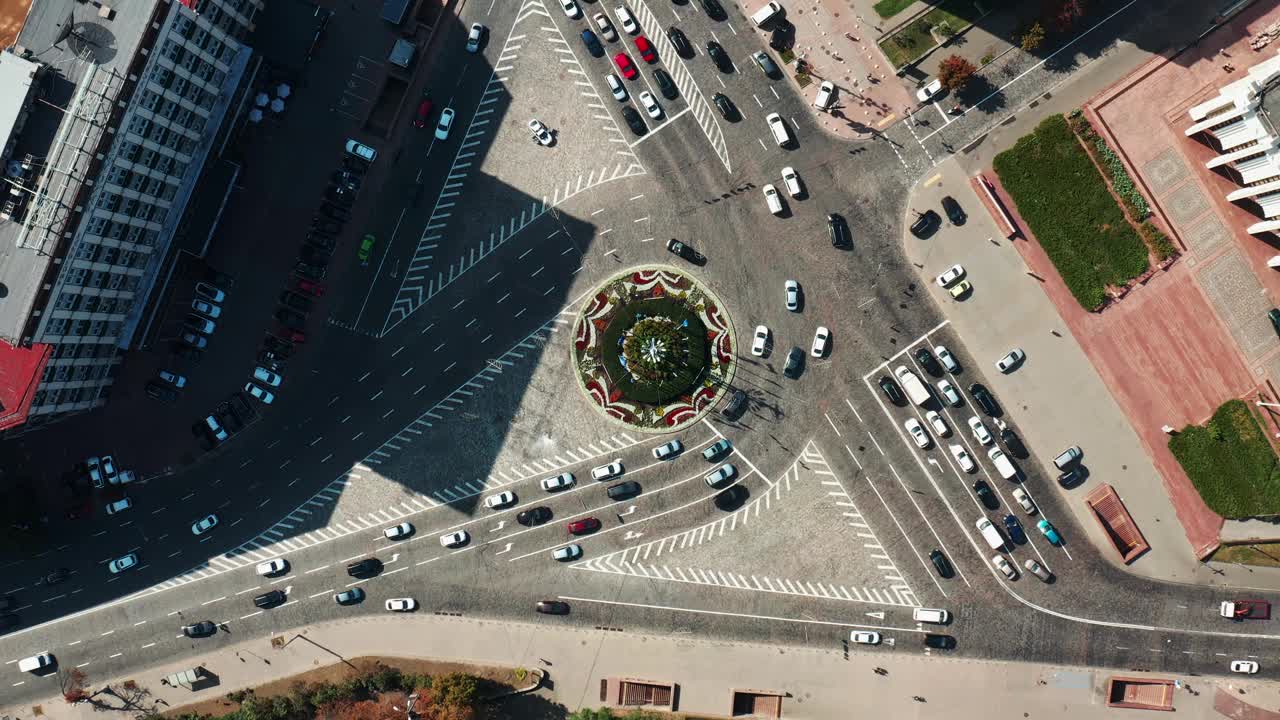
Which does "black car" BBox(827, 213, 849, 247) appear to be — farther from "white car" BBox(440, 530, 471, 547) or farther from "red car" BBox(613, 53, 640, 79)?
"white car" BBox(440, 530, 471, 547)

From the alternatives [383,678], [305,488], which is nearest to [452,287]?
[305,488]

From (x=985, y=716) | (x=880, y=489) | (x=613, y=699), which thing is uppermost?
(x=880, y=489)

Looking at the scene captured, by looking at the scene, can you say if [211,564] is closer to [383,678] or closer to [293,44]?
[383,678]

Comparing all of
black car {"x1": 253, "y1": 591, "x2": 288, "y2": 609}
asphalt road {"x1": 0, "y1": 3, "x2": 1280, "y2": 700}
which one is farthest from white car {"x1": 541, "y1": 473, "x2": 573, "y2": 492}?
black car {"x1": 253, "y1": 591, "x2": 288, "y2": 609}

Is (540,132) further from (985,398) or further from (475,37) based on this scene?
(985,398)

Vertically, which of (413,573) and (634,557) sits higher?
(634,557)

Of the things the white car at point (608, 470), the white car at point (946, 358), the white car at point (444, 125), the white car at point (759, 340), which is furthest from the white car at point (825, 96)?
the white car at point (608, 470)
